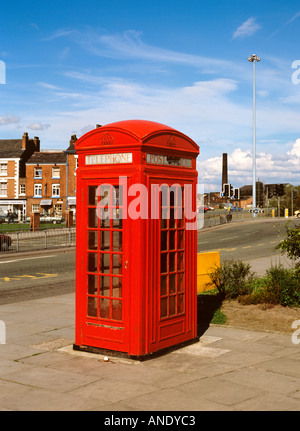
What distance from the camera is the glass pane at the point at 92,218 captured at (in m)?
7.34

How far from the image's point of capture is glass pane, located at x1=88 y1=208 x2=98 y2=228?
7340 mm

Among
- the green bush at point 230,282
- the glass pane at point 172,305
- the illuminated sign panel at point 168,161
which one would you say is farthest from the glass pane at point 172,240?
the green bush at point 230,282

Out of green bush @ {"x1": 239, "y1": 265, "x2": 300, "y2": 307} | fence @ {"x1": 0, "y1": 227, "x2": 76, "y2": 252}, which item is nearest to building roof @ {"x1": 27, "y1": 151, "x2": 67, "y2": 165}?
fence @ {"x1": 0, "y1": 227, "x2": 76, "y2": 252}

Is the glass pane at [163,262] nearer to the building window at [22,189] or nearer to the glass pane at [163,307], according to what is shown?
the glass pane at [163,307]

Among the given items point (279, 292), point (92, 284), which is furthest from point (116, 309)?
point (279, 292)

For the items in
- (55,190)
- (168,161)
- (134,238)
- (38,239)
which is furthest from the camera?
(55,190)

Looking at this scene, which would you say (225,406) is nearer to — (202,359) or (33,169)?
(202,359)

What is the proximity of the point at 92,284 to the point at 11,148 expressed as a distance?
7241 cm

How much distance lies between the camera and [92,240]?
24.3 feet

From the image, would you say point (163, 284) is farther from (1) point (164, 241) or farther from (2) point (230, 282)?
(2) point (230, 282)

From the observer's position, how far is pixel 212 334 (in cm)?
855

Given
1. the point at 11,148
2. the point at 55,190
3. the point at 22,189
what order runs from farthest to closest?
the point at 11,148, the point at 22,189, the point at 55,190

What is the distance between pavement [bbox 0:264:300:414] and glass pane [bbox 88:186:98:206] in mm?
2193

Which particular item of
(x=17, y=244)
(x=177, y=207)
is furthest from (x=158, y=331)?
(x=17, y=244)
